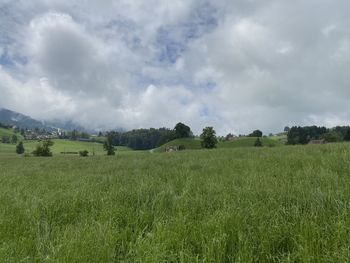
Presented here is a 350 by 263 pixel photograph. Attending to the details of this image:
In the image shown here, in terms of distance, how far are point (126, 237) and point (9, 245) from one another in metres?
1.43

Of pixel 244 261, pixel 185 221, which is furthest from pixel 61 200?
pixel 244 261

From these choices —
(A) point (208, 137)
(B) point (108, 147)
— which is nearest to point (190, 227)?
(A) point (208, 137)

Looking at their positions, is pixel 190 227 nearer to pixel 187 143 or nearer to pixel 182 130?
pixel 187 143

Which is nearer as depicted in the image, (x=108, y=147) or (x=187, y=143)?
(x=108, y=147)

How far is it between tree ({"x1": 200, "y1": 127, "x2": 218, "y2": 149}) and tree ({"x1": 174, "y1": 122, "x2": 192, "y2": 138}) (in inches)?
2110

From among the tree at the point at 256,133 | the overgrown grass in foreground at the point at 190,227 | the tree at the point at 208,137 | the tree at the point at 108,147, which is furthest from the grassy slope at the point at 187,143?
the overgrown grass in foreground at the point at 190,227

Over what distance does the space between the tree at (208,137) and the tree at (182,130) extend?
53.6 m

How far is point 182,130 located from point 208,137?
5529 centimetres

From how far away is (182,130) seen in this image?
6437 inches

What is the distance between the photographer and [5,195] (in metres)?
7.55

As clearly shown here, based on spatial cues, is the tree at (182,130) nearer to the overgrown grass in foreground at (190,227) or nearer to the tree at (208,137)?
the tree at (208,137)

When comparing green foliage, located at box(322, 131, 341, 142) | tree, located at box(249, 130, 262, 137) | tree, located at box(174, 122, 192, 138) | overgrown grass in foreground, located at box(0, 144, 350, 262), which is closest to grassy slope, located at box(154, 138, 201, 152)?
tree, located at box(174, 122, 192, 138)

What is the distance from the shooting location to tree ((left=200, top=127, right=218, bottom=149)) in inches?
4281

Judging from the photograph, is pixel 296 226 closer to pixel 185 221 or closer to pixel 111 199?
pixel 185 221
